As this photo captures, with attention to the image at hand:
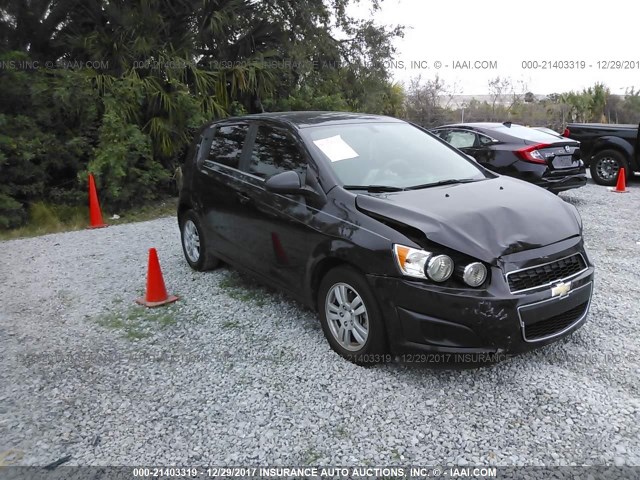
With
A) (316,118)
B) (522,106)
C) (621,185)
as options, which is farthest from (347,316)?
(522,106)

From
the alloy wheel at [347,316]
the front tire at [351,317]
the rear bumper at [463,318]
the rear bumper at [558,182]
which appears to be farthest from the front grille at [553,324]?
the rear bumper at [558,182]

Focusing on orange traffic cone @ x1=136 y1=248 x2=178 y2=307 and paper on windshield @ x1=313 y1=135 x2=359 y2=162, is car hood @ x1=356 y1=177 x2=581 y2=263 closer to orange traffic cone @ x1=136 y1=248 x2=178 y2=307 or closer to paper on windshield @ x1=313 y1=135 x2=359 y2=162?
paper on windshield @ x1=313 y1=135 x2=359 y2=162

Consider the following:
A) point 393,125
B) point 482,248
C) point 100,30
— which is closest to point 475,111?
point 100,30

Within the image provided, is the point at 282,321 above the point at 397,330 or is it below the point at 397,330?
below

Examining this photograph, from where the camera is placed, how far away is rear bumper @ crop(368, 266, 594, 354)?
2.92m

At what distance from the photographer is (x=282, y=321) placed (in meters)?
4.27

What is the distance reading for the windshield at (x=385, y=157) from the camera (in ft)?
12.5

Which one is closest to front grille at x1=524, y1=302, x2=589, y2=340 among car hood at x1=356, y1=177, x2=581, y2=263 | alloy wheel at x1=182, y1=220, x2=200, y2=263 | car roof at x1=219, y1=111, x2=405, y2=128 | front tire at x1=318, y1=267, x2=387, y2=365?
car hood at x1=356, y1=177, x2=581, y2=263

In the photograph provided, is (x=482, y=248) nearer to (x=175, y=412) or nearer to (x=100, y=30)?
(x=175, y=412)

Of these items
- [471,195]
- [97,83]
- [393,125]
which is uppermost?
[97,83]

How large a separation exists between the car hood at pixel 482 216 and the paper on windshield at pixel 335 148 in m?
0.55

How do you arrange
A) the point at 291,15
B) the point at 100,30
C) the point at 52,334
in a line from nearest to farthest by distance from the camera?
the point at 52,334, the point at 100,30, the point at 291,15

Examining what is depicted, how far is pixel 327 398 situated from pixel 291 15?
1081 cm

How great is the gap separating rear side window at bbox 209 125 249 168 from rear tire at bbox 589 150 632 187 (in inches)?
347
